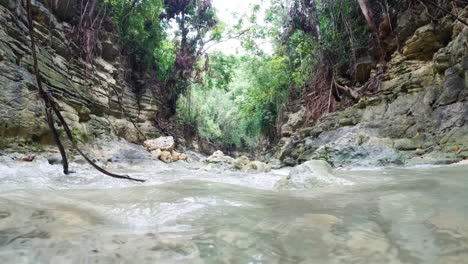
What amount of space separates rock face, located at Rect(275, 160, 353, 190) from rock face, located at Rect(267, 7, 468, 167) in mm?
1852

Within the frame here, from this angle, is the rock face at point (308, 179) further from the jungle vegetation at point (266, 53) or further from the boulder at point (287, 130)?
the boulder at point (287, 130)

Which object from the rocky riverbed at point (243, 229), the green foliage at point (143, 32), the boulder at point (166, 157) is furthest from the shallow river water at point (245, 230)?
the green foliage at point (143, 32)

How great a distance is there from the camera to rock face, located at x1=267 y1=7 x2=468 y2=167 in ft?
12.6

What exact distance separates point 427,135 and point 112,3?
763cm

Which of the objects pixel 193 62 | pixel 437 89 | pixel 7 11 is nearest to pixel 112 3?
pixel 7 11

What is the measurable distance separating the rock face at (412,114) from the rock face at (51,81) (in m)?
3.59

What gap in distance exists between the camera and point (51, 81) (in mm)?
4590

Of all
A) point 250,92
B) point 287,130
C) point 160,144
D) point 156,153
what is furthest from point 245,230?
point 250,92

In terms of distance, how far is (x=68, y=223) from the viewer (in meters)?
1.00

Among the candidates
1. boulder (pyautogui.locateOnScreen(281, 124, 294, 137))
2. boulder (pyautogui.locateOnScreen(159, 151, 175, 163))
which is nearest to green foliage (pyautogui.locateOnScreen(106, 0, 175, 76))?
boulder (pyautogui.locateOnScreen(159, 151, 175, 163))

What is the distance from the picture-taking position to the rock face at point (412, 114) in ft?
12.6

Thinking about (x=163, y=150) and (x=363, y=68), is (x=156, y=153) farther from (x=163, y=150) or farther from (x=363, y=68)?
(x=363, y=68)

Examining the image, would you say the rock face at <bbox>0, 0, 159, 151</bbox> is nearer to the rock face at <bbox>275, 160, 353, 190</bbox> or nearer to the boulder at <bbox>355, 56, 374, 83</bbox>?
the rock face at <bbox>275, 160, 353, 190</bbox>

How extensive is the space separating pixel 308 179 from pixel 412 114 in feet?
11.5
